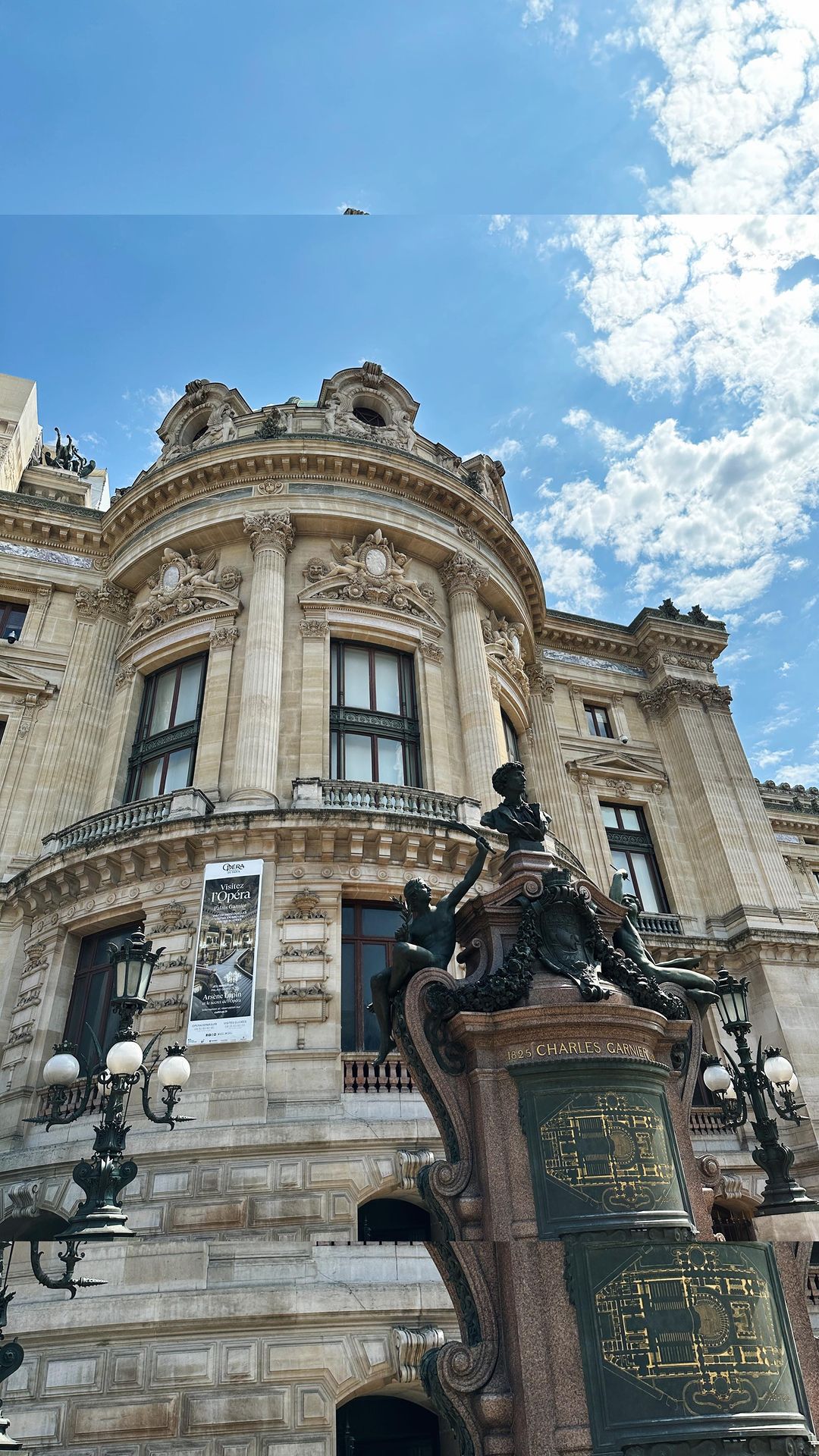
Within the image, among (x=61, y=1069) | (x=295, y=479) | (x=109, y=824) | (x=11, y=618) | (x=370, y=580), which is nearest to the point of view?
(x=61, y=1069)

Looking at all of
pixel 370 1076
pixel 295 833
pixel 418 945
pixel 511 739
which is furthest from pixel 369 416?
pixel 418 945

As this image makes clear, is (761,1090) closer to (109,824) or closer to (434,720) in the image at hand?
(434,720)

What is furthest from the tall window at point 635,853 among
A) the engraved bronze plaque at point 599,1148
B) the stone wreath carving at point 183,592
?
the engraved bronze plaque at point 599,1148

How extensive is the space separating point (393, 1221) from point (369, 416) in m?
22.6

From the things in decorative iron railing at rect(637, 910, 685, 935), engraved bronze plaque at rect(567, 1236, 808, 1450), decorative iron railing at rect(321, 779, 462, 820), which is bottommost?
engraved bronze plaque at rect(567, 1236, 808, 1450)

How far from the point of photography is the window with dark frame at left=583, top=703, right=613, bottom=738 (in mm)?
32844

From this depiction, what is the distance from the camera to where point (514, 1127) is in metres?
7.17

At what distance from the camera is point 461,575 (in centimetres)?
2591

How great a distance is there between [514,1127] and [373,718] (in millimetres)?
16111

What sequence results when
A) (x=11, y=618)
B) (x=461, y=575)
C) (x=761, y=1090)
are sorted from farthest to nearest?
(x=11, y=618) → (x=461, y=575) → (x=761, y=1090)

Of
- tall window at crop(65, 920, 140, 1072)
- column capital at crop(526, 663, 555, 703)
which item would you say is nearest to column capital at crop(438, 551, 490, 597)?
column capital at crop(526, 663, 555, 703)

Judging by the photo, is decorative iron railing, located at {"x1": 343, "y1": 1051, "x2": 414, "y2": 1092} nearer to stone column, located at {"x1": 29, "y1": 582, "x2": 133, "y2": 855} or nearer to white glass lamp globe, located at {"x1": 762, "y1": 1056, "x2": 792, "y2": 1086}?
white glass lamp globe, located at {"x1": 762, "y1": 1056, "x2": 792, "y2": 1086}

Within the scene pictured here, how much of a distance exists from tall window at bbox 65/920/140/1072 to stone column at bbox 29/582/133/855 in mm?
4087

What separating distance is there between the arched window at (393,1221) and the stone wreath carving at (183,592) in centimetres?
1403
